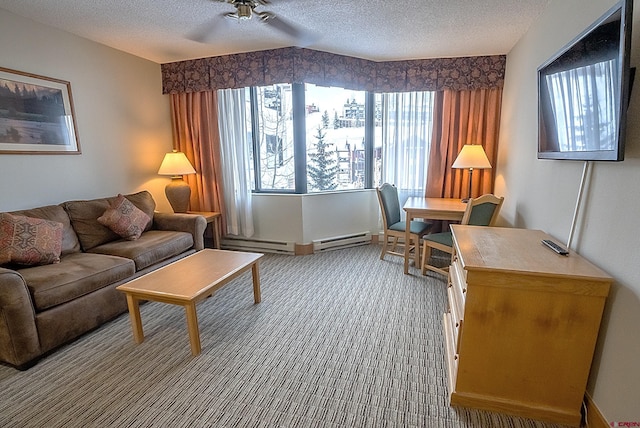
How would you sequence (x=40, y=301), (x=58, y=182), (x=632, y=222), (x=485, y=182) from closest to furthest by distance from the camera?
(x=632, y=222)
(x=40, y=301)
(x=58, y=182)
(x=485, y=182)

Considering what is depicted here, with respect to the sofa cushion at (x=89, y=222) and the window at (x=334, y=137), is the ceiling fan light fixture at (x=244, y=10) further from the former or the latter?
the sofa cushion at (x=89, y=222)

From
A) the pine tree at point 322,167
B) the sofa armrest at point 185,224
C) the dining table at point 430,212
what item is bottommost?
the sofa armrest at point 185,224

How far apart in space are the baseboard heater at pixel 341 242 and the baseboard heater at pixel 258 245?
0.34 metres

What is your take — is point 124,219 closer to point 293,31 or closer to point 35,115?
point 35,115

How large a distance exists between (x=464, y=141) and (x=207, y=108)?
321 cm

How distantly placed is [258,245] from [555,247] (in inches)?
126

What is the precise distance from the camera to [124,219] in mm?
2928

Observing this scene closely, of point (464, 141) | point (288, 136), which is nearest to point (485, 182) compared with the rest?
point (464, 141)

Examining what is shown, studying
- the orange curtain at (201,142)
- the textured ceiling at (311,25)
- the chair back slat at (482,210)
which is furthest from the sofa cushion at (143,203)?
the chair back slat at (482,210)

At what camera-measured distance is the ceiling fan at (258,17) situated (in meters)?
2.20

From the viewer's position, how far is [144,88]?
3703 millimetres

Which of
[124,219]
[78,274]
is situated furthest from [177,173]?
[78,274]

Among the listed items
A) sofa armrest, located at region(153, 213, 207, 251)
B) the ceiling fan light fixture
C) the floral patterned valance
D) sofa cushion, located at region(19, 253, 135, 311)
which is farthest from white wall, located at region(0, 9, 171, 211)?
the ceiling fan light fixture

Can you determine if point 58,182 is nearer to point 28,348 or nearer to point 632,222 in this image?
point 28,348
